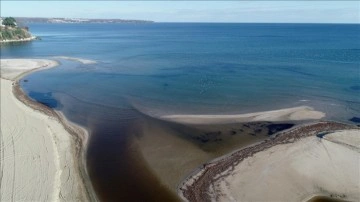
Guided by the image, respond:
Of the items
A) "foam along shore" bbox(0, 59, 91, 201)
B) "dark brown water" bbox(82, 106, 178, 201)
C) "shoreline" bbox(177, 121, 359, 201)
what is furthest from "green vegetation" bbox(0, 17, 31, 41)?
"shoreline" bbox(177, 121, 359, 201)

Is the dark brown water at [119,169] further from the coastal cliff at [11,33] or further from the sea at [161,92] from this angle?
the coastal cliff at [11,33]

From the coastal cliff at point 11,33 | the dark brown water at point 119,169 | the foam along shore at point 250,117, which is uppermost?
the coastal cliff at point 11,33

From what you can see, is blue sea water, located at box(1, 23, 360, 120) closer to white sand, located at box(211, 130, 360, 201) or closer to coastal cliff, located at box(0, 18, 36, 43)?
white sand, located at box(211, 130, 360, 201)

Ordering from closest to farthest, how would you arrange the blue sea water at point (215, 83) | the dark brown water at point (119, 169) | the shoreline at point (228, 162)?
the dark brown water at point (119, 169) → the shoreline at point (228, 162) → the blue sea water at point (215, 83)

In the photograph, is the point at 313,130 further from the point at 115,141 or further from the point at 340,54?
the point at 340,54

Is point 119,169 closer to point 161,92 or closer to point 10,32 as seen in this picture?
point 161,92

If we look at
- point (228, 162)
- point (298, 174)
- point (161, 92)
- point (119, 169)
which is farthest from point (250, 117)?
point (119, 169)

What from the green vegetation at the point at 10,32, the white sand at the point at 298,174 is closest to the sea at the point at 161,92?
the white sand at the point at 298,174
